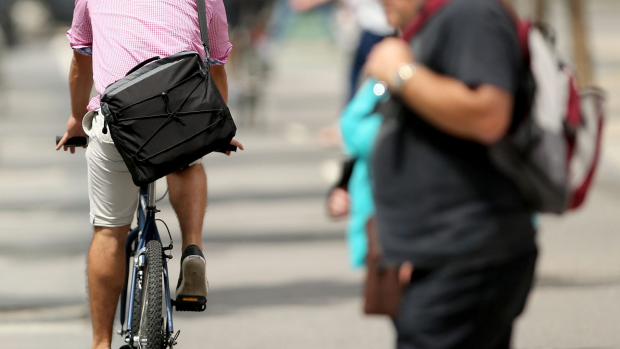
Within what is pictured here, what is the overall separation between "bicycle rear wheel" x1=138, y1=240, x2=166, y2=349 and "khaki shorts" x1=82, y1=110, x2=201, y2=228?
0.18 metres

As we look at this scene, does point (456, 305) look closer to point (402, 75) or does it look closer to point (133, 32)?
point (402, 75)

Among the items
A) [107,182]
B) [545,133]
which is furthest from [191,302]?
[545,133]

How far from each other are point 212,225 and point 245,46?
17.9ft

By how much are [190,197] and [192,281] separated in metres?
0.32

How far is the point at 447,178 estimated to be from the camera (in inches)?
104

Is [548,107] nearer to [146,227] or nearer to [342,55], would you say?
[146,227]

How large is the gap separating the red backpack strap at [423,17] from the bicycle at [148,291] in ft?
4.70

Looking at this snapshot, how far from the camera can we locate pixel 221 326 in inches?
232

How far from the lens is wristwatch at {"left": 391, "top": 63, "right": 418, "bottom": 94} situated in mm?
2585

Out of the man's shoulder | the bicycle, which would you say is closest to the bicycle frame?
the bicycle

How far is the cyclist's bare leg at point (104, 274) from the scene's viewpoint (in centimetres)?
409

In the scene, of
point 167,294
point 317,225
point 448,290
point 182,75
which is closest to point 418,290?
point 448,290

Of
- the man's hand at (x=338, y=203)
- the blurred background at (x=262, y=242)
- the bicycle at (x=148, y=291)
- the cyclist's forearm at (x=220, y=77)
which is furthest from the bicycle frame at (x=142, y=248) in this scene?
the blurred background at (x=262, y=242)

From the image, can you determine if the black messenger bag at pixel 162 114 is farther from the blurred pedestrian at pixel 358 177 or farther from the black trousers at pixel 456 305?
the black trousers at pixel 456 305
